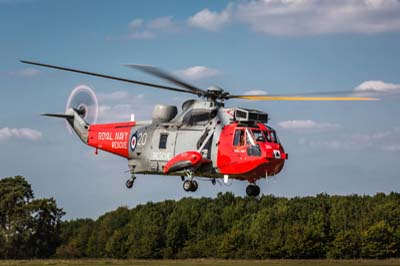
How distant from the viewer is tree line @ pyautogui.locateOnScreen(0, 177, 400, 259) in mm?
107125

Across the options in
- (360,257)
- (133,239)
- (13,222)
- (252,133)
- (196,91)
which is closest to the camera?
(252,133)

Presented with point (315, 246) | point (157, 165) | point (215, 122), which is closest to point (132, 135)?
point (157, 165)

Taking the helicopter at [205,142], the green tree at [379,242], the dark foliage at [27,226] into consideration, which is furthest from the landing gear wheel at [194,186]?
the green tree at [379,242]

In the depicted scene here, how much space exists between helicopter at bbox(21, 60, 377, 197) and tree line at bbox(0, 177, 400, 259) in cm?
6195

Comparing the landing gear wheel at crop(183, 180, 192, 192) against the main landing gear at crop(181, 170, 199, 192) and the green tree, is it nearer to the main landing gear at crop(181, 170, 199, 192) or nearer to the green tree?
the main landing gear at crop(181, 170, 199, 192)

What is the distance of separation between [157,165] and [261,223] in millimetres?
77978

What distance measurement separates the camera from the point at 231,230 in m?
124

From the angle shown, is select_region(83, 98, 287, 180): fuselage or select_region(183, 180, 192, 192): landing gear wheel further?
select_region(183, 180, 192, 192): landing gear wheel

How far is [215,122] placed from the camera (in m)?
42.1

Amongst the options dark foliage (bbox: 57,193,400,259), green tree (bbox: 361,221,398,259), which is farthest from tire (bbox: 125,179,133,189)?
green tree (bbox: 361,221,398,259)

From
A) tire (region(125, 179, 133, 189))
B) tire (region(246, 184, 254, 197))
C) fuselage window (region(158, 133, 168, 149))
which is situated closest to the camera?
tire (region(246, 184, 254, 197))

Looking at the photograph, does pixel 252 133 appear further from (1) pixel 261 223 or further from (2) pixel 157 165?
(1) pixel 261 223

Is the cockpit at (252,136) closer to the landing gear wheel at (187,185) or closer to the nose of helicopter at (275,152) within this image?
the nose of helicopter at (275,152)

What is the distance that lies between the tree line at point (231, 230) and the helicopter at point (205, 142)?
61948mm
